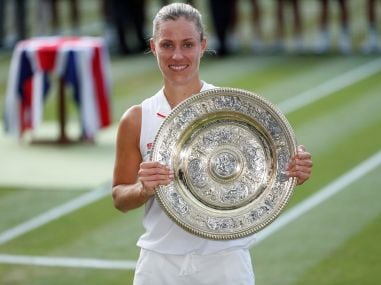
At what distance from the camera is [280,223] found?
9.42 meters

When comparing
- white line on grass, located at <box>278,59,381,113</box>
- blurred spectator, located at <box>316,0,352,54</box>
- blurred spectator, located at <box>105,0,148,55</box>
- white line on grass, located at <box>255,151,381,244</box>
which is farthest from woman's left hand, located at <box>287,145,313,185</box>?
blurred spectator, located at <box>105,0,148,55</box>

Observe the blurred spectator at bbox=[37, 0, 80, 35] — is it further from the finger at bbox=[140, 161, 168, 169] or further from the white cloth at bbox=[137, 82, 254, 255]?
the finger at bbox=[140, 161, 168, 169]

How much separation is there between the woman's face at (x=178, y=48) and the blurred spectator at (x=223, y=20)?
13.8 metres

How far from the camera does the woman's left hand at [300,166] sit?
4.56 metres

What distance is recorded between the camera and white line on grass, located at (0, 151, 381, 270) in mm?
8438

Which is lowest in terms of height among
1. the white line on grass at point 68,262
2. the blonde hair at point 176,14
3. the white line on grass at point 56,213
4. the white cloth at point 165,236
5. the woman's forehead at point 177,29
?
the white line on grass at point 56,213

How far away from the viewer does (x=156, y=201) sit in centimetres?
476

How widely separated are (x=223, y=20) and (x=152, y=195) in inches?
553

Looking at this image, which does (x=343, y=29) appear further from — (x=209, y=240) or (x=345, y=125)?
(x=209, y=240)

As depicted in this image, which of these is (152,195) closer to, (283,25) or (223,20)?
(223,20)

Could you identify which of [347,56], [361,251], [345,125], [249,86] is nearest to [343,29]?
[347,56]

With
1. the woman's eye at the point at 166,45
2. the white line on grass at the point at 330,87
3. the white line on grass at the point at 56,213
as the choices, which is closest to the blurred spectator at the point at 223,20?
the white line on grass at the point at 330,87

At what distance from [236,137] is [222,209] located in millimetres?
281

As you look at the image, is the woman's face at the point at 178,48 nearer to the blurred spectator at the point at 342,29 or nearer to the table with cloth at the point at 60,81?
the table with cloth at the point at 60,81
